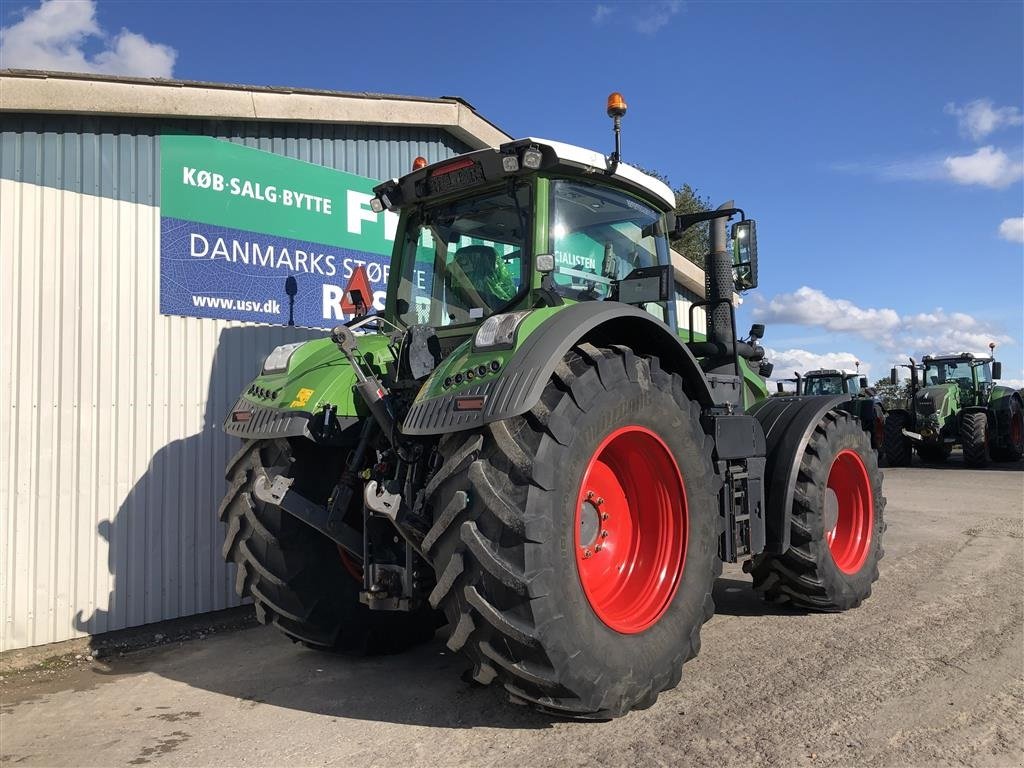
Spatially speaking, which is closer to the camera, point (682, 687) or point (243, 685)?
point (682, 687)

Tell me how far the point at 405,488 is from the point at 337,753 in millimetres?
1099

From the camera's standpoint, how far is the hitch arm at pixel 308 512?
11.7 ft

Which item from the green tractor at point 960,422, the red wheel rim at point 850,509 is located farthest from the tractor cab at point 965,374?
the red wheel rim at point 850,509

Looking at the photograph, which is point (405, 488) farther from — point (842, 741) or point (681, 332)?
point (681, 332)

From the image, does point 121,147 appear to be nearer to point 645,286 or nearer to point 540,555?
point 645,286

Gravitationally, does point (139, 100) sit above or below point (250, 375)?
above

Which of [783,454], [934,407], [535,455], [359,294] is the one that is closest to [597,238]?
[359,294]

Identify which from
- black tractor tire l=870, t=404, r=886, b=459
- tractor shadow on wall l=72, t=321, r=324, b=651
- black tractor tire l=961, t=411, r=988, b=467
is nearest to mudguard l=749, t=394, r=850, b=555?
tractor shadow on wall l=72, t=321, r=324, b=651

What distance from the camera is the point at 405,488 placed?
3.29 metres

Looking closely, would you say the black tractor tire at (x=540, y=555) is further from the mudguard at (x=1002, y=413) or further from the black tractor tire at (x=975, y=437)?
the mudguard at (x=1002, y=413)

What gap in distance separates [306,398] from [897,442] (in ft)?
56.2

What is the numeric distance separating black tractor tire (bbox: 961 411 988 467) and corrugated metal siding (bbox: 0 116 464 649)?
52.9 ft

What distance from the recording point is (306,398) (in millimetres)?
3748

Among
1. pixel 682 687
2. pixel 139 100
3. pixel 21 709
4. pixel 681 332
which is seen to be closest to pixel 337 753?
pixel 682 687
